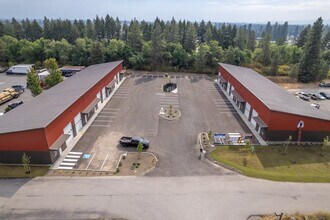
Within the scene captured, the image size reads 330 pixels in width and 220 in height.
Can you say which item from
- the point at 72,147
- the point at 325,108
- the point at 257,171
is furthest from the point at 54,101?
the point at 325,108

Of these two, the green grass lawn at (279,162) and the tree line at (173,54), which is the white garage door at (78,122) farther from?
the tree line at (173,54)

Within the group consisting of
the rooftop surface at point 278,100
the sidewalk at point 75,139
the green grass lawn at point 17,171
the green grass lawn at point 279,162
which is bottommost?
the green grass lawn at point 279,162

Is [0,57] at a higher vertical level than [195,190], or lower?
higher

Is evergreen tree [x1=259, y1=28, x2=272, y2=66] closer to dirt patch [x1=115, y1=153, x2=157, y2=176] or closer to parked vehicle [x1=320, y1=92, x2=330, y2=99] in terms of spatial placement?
parked vehicle [x1=320, y1=92, x2=330, y2=99]

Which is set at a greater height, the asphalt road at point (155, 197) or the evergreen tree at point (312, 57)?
the evergreen tree at point (312, 57)

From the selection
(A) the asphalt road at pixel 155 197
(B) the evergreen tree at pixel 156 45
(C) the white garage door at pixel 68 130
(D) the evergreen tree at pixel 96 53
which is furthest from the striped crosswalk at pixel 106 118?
(D) the evergreen tree at pixel 96 53

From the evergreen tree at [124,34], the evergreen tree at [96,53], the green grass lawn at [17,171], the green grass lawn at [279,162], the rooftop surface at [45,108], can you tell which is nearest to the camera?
the green grass lawn at [17,171]

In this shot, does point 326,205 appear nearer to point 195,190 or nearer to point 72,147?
point 195,190
